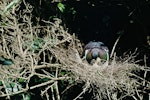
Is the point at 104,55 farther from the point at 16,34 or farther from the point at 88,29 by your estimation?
the point at 16,34

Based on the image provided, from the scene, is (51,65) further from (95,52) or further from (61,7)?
(61,7)

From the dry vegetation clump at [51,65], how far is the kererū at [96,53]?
0.08 metres

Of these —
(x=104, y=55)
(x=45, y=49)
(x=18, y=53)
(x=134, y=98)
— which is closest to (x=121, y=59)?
(x=104, y=55)

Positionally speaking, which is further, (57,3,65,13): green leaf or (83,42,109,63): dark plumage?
(57,3,65,13): green leaf

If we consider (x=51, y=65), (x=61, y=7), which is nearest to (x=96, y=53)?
(x=51, y=65)

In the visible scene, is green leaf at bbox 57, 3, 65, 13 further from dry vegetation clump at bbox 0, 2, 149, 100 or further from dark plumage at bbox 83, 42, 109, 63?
dark plumage at bbox 83, 42, 109, 63

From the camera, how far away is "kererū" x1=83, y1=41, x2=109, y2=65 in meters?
2.53

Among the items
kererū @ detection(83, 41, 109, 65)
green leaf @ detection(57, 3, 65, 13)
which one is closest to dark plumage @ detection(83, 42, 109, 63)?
kererū @ detection(83, 41, 109, 65)

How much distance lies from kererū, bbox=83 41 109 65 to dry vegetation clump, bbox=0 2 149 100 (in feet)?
0.25

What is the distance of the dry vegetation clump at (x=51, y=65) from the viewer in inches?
90.0

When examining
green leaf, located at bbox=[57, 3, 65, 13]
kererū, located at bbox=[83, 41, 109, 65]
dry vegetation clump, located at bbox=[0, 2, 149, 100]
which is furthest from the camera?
green leaf, located at bbox=[57, 3, 65, 13]

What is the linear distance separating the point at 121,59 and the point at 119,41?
24cm

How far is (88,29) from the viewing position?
2775mm

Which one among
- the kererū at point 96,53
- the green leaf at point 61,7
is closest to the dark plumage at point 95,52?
the kererū at point 96,53
